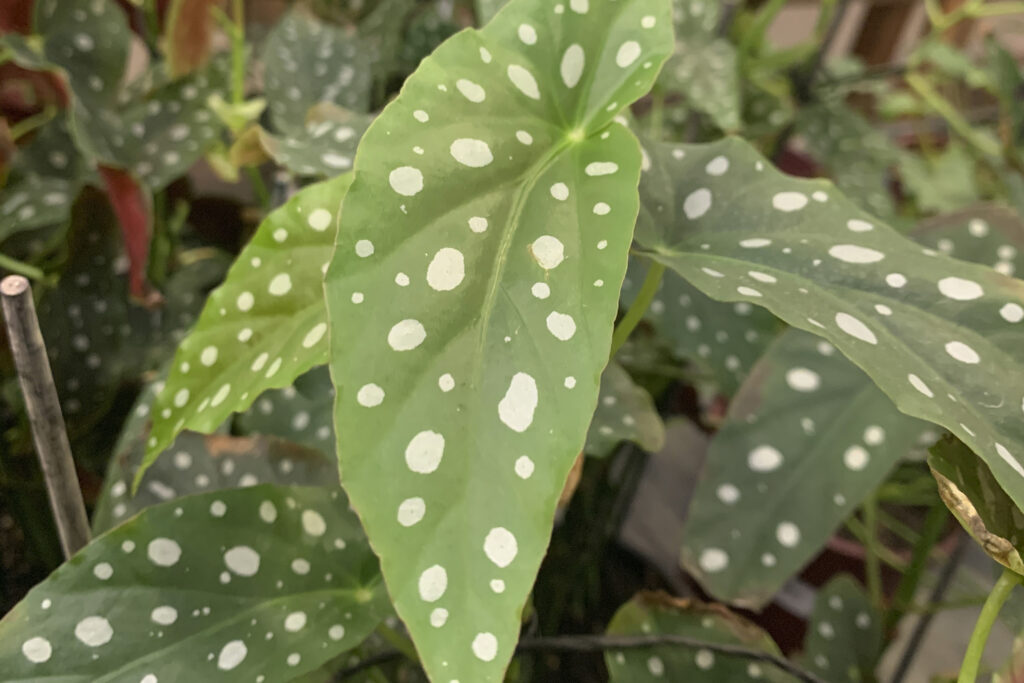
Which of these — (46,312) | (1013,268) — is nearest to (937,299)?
(1013,268)

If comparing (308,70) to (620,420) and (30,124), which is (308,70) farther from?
(620,420)

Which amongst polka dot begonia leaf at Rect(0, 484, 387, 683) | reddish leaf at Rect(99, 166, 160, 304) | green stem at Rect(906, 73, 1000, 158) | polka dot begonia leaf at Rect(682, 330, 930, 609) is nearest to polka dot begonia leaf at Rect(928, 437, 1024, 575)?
polka dot begonia leaf at Rect(682, 330, 930, 609)

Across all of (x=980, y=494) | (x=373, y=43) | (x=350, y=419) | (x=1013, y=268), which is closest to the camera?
(x=350, y=419)

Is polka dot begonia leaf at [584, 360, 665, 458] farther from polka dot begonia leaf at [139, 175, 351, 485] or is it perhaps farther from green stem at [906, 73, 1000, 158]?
green stem at [906, 73, 1000, 158]

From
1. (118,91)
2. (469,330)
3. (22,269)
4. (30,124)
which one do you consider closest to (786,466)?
(469,330)

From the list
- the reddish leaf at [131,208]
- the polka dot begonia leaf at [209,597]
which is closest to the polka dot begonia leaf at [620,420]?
the polka dot begonia leaf at [209,597]

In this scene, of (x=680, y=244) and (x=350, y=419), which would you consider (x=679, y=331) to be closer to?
(x=680, y=244)
